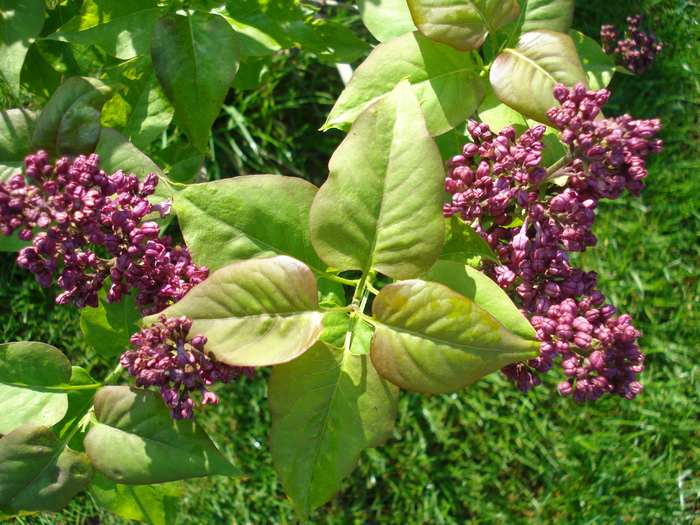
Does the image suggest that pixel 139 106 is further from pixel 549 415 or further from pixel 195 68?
pixel 549 415

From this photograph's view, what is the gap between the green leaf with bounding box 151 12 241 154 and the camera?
1.35 m

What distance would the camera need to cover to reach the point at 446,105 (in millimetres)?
1403

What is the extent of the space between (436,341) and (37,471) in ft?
3.13

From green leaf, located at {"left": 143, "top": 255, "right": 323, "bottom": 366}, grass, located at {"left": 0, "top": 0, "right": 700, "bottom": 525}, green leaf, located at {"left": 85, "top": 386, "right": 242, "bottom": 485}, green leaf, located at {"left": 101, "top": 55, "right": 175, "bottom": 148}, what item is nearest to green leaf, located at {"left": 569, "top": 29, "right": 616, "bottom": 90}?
green leaf, located at {"left": 143, "top": 255, "right": 323, "bottom": 366}

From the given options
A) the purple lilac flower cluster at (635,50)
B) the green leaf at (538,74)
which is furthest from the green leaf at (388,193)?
the purple lilac flower cluster at (635,50)

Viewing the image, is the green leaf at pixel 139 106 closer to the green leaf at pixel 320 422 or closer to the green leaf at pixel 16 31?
the green leaf at pixel 16 31

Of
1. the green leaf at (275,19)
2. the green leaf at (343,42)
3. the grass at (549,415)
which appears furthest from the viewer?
the grass at (549,415)

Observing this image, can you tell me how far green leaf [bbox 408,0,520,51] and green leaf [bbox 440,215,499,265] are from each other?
41 centimetres

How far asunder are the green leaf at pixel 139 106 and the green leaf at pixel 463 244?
2.67 feet

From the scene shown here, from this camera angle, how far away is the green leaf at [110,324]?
1.52 metres

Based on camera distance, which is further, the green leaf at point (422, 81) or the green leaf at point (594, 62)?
the green leaf at point (594, 62)

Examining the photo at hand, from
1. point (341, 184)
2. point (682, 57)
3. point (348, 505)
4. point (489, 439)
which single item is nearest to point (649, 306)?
point (489, 439)

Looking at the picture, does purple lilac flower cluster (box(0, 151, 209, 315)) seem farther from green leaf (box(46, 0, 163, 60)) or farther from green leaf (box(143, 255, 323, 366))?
green leaf (box(46, 0, 163, 60))

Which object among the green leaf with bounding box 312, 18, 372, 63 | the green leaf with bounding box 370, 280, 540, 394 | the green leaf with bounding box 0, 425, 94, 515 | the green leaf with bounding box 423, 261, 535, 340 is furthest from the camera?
the green leaf with bounding box 312, 18, 372, 63
